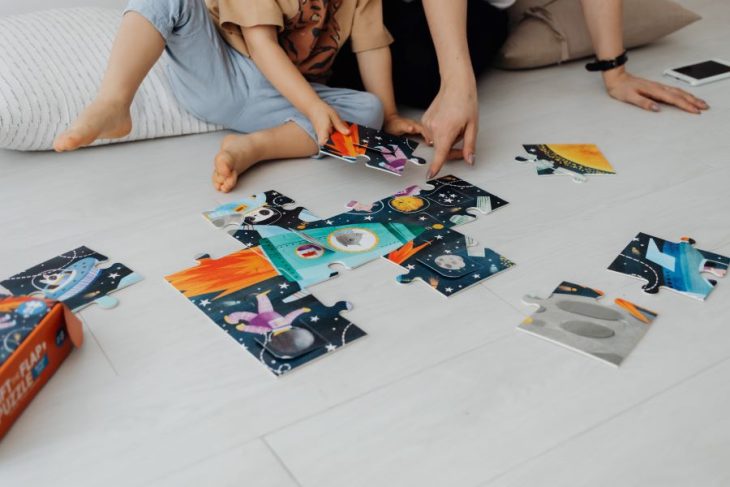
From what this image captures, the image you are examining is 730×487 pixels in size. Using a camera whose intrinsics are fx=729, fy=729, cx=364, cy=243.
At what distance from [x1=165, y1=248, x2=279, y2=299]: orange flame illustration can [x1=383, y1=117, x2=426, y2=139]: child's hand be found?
1.64 ft

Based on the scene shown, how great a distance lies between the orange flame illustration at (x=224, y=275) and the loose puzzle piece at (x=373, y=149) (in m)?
0.26

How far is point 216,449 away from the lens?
2.47 ft

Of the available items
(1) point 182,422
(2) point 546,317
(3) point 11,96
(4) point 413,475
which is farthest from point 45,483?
(3) point 11,96

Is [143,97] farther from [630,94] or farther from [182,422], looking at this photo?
[630,94]

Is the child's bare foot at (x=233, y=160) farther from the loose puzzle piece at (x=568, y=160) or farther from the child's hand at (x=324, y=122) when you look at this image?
the loose puzzle piece at (x=568, y=160)

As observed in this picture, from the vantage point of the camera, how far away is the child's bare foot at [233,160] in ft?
4.03

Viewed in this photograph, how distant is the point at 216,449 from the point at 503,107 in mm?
1082

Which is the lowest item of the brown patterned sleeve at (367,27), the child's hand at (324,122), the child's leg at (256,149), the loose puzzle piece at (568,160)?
the loose puzzle piece at (568,160)

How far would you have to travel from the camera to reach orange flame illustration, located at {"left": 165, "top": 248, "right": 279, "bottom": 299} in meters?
0.98

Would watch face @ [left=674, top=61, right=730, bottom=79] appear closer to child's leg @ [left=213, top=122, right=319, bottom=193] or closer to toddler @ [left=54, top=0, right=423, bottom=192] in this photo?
toddler @ [left=54, top=0, right=423, bottom=192]

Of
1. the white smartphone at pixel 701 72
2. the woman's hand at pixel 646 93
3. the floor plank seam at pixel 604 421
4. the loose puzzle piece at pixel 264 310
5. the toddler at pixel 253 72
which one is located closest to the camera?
the floor plank seam at pixel 604 421

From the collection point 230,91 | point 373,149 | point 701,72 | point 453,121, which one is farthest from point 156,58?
point 701,72

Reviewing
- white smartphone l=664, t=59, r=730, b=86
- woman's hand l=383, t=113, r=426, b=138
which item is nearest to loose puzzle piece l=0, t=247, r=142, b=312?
woman's hand l=383, t=113, r=426, b=138

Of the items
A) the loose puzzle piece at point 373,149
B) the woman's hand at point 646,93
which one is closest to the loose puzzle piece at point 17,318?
the loose puzzle piece at point 373,149
